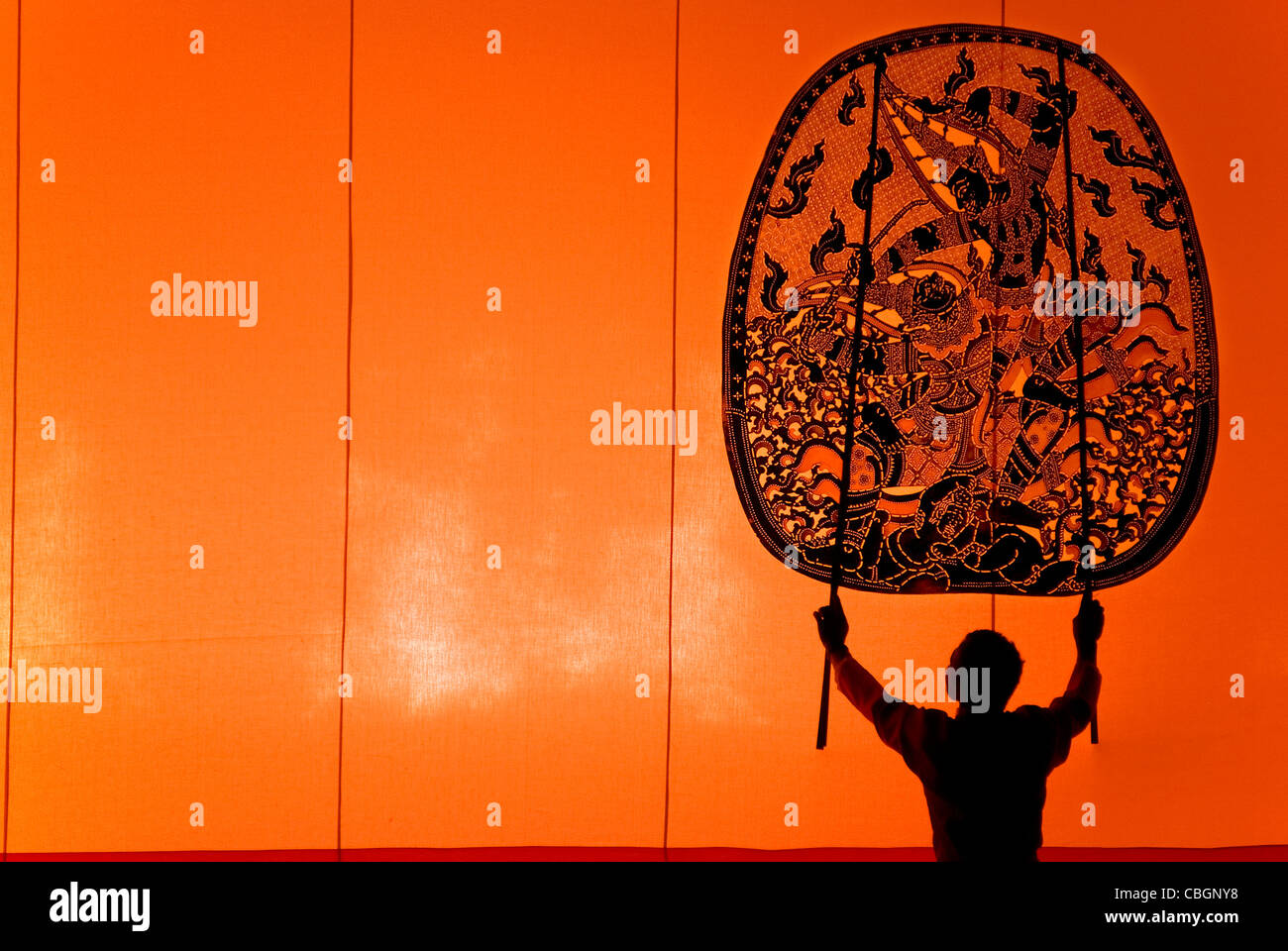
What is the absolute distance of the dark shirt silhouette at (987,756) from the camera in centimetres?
161

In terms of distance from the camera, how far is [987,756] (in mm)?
1620

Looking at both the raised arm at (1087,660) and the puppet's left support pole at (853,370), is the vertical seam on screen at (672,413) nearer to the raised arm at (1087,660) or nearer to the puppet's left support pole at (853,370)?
the puppet's left support pole at (853,370)

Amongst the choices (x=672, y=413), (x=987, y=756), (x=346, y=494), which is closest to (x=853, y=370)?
(x=672, y=413)

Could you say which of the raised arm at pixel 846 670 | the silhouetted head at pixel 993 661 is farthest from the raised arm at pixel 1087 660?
the raised arm at pixel 846 670

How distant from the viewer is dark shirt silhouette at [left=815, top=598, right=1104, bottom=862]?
1.61 metres

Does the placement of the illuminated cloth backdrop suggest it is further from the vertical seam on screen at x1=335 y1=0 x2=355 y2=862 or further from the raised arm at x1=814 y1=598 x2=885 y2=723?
the vertical seam on screen at x1=335 y1=0 x2=355 y2=862

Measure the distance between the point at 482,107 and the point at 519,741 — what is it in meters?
1.46

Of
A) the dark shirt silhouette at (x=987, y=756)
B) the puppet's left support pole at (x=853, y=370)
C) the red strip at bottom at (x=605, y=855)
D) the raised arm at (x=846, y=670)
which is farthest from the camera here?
the red strip at bottom at (x=605, y=855)

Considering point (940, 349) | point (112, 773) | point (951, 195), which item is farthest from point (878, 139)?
point (112, 773)

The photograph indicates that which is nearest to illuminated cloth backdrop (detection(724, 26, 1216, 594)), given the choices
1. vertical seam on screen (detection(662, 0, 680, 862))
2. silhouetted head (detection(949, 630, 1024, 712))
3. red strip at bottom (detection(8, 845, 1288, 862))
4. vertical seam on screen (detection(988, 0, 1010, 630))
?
vertical seam on screen (detection(988, 0, 1010, 630))

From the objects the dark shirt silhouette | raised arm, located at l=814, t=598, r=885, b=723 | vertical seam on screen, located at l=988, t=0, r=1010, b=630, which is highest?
vertical seam on screen, located at l=988, t=0, r=1010, b=630

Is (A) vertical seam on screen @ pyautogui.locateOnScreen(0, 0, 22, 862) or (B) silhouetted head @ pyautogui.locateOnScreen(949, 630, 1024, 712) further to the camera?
(A) vertical seam on screen @ pyautogui.locateOnScreen(0, 0, 22, 862)

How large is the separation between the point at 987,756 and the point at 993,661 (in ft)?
0.47

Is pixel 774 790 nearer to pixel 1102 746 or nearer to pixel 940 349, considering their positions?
pixel 1102 746
